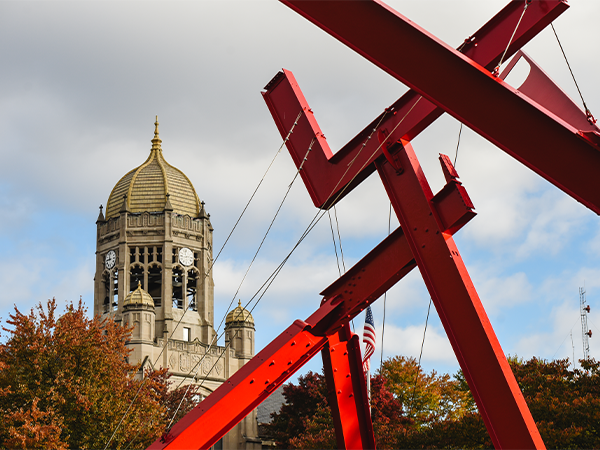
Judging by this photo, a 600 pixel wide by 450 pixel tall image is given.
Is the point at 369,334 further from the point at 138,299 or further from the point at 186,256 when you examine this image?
the point at 186,256

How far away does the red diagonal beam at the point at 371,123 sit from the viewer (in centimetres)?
767

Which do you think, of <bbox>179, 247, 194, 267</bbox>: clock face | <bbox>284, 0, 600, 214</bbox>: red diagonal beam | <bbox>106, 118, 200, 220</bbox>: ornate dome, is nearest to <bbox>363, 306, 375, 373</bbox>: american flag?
<bbox>284, 0, 600, 214</bbox>: red diagonal beam

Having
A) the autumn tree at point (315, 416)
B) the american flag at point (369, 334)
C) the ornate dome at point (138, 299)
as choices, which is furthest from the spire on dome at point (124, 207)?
the american flag at point (369, 334)

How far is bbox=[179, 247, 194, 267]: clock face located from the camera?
62.0m

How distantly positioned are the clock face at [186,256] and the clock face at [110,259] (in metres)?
5.71

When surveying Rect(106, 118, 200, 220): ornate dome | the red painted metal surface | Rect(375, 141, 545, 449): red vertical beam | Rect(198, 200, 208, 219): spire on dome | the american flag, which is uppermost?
Rect(106, 118, 200, 220): ornate dome

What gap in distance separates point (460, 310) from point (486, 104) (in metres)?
2.50

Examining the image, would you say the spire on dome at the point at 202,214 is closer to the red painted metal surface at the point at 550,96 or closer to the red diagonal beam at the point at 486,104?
the red painted metal surface at the point at 550,96

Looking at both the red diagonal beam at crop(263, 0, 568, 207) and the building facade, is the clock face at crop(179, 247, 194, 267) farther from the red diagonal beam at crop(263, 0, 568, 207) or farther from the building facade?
the red diagonal beam at crop(263, 0, 568, 207)

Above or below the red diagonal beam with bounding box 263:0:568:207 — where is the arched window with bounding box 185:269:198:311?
above

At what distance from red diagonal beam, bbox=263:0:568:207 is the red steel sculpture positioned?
0.6 inches

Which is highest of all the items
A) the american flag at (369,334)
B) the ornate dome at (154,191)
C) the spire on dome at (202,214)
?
the ornate dome at (154,191)

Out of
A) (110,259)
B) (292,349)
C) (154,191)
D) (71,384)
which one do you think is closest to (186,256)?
(110,259)

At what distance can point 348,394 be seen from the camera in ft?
34.3
